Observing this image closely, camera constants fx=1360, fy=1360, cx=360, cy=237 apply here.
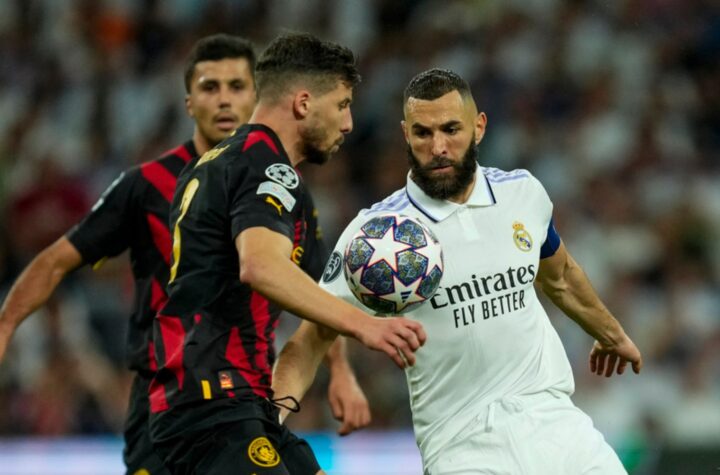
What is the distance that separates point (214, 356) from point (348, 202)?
6775mm

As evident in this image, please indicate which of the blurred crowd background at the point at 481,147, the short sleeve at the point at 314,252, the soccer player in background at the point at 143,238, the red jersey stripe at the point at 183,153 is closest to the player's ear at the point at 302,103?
the short sleeve at the point at 314,252

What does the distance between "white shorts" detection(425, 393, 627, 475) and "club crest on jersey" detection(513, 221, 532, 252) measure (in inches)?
23.9

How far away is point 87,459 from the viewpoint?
9.20m

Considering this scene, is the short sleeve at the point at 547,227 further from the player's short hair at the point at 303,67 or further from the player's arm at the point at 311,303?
the player's arm at the point at 311,303

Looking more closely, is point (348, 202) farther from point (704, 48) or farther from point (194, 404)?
point (194, 404)

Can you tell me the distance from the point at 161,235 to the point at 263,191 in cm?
172

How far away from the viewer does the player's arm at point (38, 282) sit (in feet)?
20.6

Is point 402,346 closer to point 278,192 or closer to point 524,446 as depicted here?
point 278,192

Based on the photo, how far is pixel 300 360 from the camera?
5.42m

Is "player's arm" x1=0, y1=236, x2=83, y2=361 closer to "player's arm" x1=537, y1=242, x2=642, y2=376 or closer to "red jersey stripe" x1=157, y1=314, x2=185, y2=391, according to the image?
"red jersey stripe" x1=157, y1=314, x2=185, y2=391

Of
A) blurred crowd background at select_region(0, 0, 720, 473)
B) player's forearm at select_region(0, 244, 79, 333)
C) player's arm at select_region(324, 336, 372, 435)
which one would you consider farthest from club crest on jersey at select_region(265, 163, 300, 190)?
blurred crowd background at select_region(0, 0, 720, 473)

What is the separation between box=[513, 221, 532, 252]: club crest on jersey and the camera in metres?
5.48

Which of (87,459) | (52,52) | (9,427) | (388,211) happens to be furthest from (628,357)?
(52,52)

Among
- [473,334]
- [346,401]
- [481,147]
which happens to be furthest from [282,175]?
[481,147]
